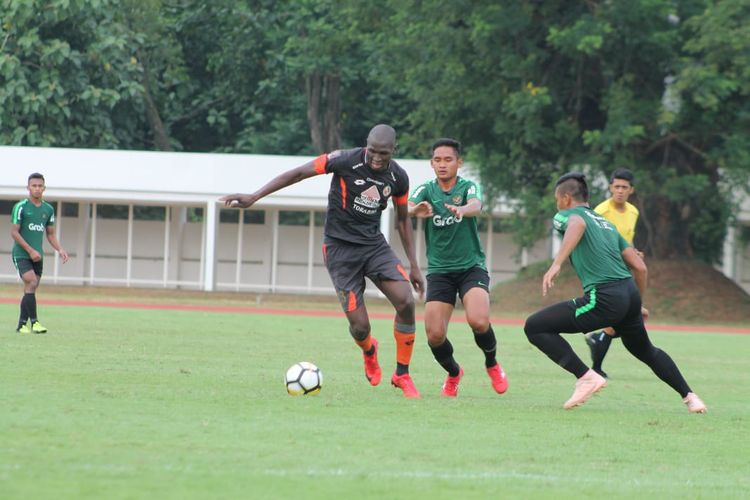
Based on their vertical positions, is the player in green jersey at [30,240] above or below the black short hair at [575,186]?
Result: below

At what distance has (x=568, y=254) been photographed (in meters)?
10.1

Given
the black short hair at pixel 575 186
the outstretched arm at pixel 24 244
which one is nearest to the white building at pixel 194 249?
the outstretched arm at pixel 24 244

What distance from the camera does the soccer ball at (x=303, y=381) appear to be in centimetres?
1055

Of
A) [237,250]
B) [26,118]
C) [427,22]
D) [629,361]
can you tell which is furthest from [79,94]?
[629,361]

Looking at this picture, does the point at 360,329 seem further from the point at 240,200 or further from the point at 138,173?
the point at 138,173

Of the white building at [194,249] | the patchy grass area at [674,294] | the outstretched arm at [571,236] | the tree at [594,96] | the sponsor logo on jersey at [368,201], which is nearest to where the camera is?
the outstretched arm at [571,236]

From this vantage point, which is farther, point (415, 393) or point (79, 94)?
point (79, 94)

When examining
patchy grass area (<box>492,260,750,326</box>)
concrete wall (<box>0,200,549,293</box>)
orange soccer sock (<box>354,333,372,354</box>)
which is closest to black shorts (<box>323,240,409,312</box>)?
orange soccer sock (<box>354,333,372,354</box>)

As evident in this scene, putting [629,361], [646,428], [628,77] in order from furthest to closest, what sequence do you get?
[628,77] < [629,361] < [646,428]

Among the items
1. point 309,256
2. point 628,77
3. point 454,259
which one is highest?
point 628,77

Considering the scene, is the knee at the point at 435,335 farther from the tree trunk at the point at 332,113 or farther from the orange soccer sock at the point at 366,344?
the tree trunk at the point at 332,113

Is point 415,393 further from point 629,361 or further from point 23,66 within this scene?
point 23,66

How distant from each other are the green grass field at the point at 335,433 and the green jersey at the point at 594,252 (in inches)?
42.7

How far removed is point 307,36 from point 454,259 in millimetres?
39464
